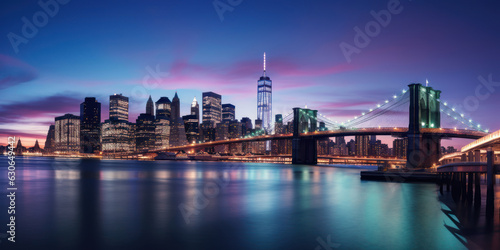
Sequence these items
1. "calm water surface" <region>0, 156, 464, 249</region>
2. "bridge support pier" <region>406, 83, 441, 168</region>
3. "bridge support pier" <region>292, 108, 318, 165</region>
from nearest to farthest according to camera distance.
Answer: "calm water surface" <region>0, 156, 464, 249</region> → "bridge support pier" <region>406, 83, 441, 168</region> → "bridge support pier" <region>292, 108, 318, 165</region>

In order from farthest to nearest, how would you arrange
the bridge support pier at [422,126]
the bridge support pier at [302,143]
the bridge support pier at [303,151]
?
the bridge support pier at [303,151]
the bridge support pier at [302,143]
the bridge support pier at [422,126]

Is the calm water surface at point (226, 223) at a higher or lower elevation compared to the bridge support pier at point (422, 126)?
lower

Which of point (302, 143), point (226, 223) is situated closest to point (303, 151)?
point (302, 143)

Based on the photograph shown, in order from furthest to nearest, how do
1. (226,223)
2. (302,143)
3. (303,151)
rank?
(303,151)
(302,143)
(226,223)

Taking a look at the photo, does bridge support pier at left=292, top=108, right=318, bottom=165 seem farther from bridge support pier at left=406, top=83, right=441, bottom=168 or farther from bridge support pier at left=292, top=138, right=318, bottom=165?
bridge support pier at left=406, top=83, right=441, bottom=168

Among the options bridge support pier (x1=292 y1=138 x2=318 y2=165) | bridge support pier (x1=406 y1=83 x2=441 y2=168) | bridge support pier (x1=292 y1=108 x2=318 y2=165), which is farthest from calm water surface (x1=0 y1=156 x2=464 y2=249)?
bridge support pier (x1=292 y1=138 x2=318 y2=165)

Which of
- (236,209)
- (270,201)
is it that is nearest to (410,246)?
(236,209)

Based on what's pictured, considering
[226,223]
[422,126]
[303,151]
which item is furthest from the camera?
[303,151]

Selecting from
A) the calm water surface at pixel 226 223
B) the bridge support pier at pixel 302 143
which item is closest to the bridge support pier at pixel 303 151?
the bridge support pier at pixel 302 143

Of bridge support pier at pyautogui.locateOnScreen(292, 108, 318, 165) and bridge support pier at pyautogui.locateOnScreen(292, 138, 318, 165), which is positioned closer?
bridge support pier at pyautogui.locateOnScreen(292, 108, 318, 165)

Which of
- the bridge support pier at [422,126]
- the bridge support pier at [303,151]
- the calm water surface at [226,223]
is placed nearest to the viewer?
the calm water surface at [226,223]

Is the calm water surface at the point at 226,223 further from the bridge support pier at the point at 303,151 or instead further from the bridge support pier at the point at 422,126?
the bridge support pier at the point at 303,151

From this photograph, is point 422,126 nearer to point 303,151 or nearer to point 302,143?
point 302,143

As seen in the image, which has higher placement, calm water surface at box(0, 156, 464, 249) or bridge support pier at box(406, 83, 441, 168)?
bridge support pier at box(406, 83, 441, 168)
